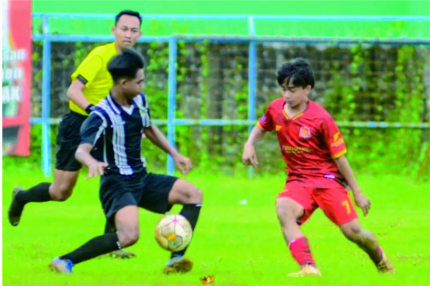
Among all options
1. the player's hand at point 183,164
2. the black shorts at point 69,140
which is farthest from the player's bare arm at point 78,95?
the player's hand at point 183,164

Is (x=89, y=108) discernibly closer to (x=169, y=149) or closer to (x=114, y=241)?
(x=169, y=149)

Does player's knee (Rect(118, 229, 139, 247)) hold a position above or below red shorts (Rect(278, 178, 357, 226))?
below

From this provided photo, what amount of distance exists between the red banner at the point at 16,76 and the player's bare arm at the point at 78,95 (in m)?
5.57

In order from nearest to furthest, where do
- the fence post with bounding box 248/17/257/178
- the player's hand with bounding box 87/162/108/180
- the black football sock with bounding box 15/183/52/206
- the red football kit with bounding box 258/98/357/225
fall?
the player's hand with bounding box 87/162/108/180 < the red football kit with bounding box 258/98/357/225 < the black football sock with bounding box 15/183/52/206 < the fence post with bounding box 248/17/257/178

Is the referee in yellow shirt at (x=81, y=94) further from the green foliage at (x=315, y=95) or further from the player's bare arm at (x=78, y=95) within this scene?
the green foliage at (x=315, y=95)

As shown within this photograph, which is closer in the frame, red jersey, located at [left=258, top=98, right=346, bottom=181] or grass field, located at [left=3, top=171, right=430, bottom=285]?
grass field, located at [left=3, top=171, right=430, bottom=285]

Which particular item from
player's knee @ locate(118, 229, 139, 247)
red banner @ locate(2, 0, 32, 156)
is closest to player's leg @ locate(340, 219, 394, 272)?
player's knee @ locate(118, 229, 139, 247)

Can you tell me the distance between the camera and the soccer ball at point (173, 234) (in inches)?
295

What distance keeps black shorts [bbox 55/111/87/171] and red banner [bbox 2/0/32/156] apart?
17.5ft

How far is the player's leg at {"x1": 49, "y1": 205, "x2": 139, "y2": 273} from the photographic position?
290 inches

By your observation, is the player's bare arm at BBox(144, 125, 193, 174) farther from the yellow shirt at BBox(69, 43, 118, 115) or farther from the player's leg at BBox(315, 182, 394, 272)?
the yellow shirt at BBox(69, 43, 118, 115)

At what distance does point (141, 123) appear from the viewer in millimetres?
7742

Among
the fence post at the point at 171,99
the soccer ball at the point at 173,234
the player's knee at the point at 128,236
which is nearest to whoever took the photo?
the player's knee at the point at 128,236

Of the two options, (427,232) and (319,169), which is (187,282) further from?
(427,232)
